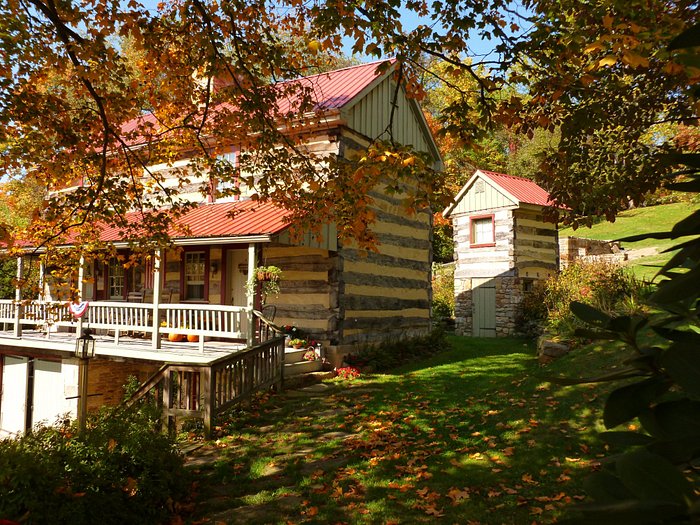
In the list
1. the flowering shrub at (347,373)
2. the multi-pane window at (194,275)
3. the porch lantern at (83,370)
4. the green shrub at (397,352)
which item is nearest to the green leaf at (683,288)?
the porch lantern at (83,370)

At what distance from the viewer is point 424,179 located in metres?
6.15

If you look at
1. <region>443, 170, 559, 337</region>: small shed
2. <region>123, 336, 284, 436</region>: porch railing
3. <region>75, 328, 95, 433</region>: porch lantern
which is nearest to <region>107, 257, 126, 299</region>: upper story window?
<region>123, 336, 284, 436</region>: porch railing

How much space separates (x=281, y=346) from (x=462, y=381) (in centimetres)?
405

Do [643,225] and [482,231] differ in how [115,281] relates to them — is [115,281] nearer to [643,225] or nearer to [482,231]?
[482,231]

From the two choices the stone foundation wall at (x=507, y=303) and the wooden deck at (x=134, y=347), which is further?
the stone foundation wall at (x=507, y=303)

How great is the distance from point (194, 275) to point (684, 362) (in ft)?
51.8

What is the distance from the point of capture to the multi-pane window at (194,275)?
50.7 feet

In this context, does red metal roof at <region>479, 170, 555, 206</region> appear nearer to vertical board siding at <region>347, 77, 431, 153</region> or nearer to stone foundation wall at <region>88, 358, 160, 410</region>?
vertical board siding at <region>347, 77, 431, 153</region>

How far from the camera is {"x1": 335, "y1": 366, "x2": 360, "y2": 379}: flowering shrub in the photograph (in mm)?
12178

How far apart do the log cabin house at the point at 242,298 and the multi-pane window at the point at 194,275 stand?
1.2 inches

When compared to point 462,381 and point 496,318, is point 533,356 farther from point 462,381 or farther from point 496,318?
point 496,318

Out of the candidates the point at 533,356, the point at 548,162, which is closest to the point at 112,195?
the point at 548,162

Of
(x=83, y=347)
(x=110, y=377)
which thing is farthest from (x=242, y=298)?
(x=83, y=347)

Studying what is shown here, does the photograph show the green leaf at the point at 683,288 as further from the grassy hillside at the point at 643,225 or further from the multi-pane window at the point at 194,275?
the grassy hillside at the point at 643,225
